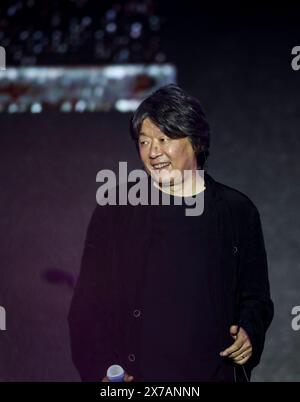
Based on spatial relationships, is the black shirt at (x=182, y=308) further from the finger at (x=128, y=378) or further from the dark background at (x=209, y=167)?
the dark background at (x=209, y=167)

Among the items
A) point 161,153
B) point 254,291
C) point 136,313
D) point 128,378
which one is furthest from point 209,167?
point 128,378

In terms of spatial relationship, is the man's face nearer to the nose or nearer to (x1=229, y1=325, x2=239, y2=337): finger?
the nose

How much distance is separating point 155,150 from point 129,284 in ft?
1.42

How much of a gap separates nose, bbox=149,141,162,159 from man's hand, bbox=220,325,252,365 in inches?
22.8

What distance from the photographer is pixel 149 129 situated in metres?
1.62

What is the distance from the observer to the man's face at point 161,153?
161 cm

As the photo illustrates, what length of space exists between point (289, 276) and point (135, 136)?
953mm

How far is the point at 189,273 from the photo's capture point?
5.05ft

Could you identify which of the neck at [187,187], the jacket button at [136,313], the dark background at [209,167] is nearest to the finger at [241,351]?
the jacket button at [136,313]

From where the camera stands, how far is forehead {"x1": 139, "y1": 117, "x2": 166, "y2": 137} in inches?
63.6

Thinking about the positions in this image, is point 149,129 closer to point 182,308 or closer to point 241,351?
point 182,308

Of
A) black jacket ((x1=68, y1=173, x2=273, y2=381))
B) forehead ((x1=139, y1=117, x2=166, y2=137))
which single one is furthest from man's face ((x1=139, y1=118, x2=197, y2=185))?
black jacket ((x1=68, y1=173, x2=273, y2=381))
